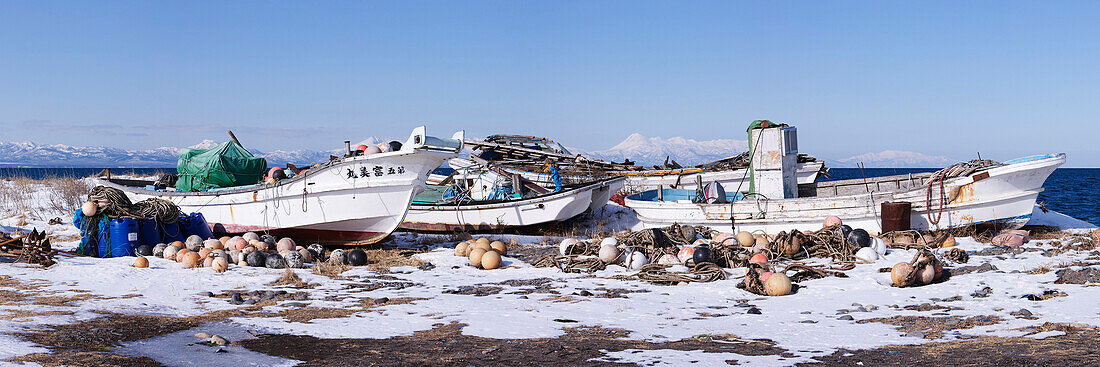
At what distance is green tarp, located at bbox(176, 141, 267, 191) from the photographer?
1727 cm

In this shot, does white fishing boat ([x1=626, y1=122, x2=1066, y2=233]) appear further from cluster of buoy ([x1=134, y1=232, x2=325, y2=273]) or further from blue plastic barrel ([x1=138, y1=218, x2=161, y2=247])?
blue plastic barrel ([x1=138, y1=218, x2=161, y2=247])

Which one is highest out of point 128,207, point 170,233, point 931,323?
point 128,207

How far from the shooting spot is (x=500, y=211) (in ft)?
62.6

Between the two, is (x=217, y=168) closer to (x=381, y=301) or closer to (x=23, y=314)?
(x=381, y=301)

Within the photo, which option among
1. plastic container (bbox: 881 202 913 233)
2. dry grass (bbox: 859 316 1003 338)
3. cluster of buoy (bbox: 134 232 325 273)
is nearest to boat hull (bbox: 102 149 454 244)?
cluster of buoy (bbox: 134 232 325 273)

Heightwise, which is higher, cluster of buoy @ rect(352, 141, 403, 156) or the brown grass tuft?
cluster of buoy @ rect(352, 141, 403, 156)

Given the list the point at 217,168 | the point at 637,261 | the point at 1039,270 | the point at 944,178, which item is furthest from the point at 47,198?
the point at 1039,270

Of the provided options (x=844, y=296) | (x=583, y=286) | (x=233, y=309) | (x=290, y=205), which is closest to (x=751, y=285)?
(x=844, y=296)

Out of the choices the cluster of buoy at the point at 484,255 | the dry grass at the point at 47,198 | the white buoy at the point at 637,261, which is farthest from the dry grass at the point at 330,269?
the dry grass at the point at 47,198

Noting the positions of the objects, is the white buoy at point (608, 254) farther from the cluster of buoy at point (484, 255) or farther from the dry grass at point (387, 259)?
the dry grass at point (387, 259)

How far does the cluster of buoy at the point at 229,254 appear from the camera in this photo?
12.0 metres

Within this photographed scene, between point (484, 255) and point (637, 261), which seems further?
point (484, 255)

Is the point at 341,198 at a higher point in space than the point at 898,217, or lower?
higher

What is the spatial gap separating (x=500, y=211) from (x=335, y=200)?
454cm
